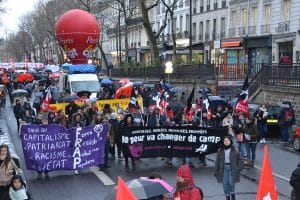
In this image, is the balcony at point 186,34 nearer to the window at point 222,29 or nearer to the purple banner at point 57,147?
the window at point 222,29

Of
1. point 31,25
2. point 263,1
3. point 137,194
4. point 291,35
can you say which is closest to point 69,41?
point 291,35

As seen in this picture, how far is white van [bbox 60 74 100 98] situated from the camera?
30.1 metres

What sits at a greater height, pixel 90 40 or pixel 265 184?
pixel 90 40

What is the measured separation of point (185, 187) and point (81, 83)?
2332 centimetres

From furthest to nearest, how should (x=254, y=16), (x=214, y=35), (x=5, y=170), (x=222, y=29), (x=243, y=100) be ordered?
(x=214, y=35), (x=222, y=29), (x=254, y=16), (x=243, y=100), (x=5, y=170)

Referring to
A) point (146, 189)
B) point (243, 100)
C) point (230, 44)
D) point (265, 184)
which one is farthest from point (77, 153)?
point (230, 44)

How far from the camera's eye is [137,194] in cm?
761

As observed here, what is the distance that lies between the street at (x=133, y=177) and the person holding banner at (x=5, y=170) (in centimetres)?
187

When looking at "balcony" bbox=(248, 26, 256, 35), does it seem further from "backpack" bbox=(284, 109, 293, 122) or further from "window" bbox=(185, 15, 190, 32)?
"backpack" bbox=(284, 109, 293, 122)

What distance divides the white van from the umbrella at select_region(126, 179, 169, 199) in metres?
22.1

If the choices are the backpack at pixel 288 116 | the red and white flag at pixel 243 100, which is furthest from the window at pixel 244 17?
the red and white flag at pixel 243 100

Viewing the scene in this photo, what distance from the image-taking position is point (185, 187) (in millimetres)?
7680

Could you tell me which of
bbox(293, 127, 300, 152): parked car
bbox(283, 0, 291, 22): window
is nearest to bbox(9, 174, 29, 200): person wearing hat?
bbox(293, 127, 300, 152): parked car

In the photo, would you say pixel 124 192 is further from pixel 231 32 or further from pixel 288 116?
pixel 231 32
